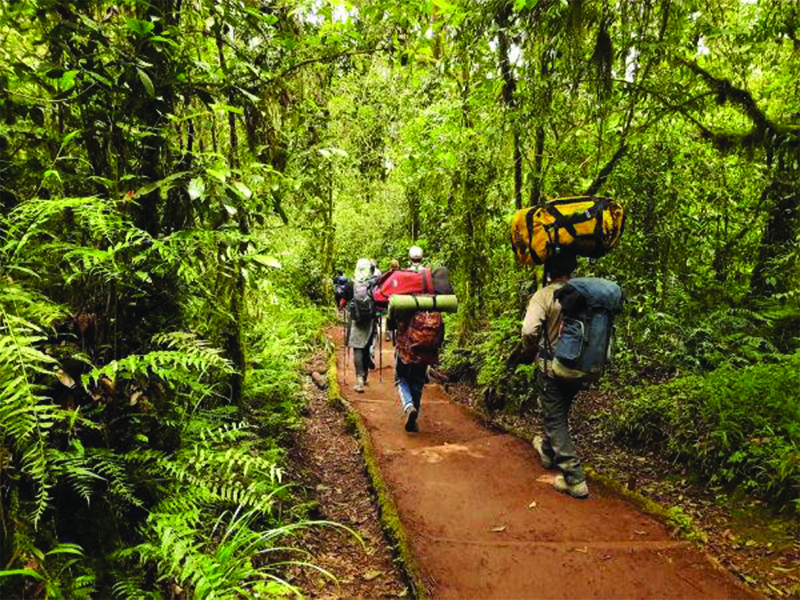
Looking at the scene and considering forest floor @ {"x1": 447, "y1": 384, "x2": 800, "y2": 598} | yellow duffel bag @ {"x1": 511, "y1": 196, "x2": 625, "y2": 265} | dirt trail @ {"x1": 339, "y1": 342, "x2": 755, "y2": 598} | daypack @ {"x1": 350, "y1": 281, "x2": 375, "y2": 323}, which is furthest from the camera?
daypack @ {"x1": 350, "y1": 281, "x2": 375, "y2": 323}

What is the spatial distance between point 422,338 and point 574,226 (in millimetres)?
2548

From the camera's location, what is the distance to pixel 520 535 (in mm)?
4082

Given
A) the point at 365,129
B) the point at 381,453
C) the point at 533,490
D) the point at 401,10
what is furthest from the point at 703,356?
the point at 365,129

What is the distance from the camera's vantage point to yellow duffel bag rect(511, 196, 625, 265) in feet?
16.0

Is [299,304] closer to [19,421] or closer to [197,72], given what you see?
[197,72]

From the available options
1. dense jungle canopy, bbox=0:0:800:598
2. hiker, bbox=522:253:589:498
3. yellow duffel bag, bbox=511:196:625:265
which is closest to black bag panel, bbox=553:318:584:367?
hiker, bbox=522:253:589:498

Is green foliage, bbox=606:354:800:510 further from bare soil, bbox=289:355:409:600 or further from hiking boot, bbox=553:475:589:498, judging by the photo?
bare soil, bbox=289:355:409:600

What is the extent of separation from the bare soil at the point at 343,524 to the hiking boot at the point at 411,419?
734mm

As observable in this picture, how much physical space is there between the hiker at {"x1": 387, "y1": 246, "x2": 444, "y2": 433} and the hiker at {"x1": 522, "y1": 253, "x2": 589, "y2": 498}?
5.82ft

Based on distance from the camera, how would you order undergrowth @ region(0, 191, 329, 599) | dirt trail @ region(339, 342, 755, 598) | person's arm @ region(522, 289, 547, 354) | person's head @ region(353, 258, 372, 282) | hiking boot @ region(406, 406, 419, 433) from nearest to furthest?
undergrowth @ region(0, 191, 329, 599)
dirt trail @ region(339, 342, 755, 598)
person's arm @ region(522, 289, 547, 354)
hiking boot @ region(406, 406, 419, 433)
person's head @ region(353, 258, 372, 282)

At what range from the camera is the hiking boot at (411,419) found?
6.84 m

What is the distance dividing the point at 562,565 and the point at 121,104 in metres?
4.14

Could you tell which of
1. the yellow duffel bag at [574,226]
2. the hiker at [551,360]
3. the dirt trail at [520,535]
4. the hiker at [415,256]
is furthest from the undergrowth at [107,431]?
the hiker at [415,256]

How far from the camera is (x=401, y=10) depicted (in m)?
4.42
